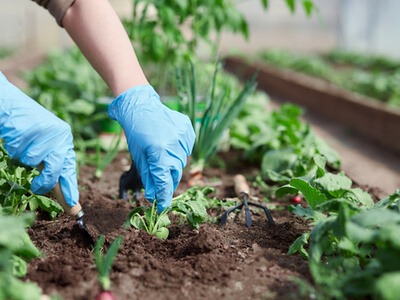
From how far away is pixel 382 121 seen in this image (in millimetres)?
4770

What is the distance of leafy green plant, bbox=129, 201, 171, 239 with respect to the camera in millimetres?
1762

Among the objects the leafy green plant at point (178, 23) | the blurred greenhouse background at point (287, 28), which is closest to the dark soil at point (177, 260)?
the leafy green plant at point (178, 23)

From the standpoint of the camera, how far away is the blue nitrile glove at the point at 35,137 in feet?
5.33

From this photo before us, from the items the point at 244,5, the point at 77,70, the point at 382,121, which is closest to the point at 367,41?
the point at 244,5

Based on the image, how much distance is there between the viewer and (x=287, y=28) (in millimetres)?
14953

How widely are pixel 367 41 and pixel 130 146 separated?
38.7 ft

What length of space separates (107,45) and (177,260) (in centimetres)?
85

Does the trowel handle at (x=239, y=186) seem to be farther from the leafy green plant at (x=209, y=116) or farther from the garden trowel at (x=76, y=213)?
the garden trowel at (x=76, y=213)

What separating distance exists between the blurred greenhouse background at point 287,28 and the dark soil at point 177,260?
10.5 m

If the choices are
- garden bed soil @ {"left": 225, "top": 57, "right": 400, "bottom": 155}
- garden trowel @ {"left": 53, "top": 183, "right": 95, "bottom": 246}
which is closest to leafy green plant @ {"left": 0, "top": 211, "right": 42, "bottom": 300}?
garden trowel @ {"left": 53, "top": 183, "right": 95, "bottom": 246}

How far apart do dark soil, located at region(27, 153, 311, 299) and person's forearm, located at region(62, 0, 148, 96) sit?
1.57 feet

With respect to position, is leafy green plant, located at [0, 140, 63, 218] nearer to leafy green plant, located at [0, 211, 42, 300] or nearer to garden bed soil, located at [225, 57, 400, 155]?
Result: leafy green plant, located at [0, 211, 42, 300]

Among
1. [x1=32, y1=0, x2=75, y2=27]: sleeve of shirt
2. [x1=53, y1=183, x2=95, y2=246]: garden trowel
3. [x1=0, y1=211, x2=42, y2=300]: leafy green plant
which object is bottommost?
[x1=53, y1=183, x2=95, y2=246]: garden trowel

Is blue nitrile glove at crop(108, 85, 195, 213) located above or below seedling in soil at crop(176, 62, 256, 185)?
above
